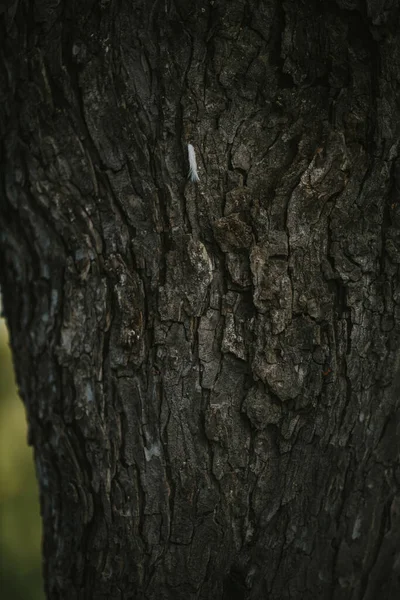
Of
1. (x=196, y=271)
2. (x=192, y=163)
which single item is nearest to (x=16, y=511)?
(x=196, y=271)

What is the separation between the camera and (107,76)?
4.74 feet

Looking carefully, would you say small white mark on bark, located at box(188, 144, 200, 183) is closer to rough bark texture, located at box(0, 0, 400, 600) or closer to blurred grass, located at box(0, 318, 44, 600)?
rough bark texture, located at box(0, 0, 400, 600)

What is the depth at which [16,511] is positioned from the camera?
10.3 feet

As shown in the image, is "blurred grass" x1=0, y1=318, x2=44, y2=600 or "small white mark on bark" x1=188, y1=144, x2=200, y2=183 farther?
"blurred grass" x1=0, y1=318, x2=44, y2=600

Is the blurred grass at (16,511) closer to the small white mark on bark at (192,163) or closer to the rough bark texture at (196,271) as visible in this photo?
the rough bark texture at (196,271)

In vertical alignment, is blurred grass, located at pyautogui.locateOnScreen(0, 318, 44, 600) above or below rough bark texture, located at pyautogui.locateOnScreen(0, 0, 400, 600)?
below

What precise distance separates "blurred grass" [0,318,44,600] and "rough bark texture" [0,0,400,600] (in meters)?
1.53

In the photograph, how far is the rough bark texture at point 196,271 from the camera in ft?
4.75

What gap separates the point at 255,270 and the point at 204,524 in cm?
67

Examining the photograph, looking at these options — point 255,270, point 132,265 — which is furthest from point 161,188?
point 255,270

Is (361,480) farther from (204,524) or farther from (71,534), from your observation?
(71,534)

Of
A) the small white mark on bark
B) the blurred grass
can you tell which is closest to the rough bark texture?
the small white mark on bark

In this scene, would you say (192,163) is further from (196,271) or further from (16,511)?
(16,511)

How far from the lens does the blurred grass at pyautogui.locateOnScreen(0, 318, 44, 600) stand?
298cm
